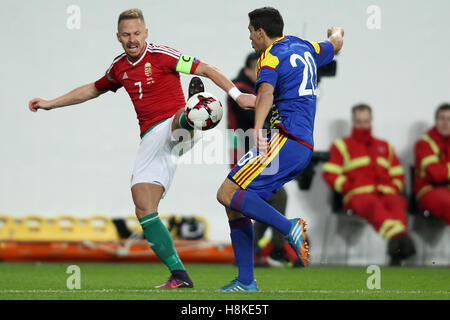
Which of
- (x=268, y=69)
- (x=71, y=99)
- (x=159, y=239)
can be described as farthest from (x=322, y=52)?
(x=71, y=99)

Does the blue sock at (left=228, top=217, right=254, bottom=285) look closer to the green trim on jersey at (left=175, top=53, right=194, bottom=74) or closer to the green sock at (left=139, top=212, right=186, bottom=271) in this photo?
the green sock at (left=139, top=212, right=186, bottom=271)

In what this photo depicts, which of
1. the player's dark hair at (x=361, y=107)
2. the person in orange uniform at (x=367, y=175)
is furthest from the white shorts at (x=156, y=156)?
the player's dark hair at (x=361, y=107)

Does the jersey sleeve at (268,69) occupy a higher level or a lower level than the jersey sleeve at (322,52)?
lower

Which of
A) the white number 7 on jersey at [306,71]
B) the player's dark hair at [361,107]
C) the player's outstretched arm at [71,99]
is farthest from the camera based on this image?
the player's dark hair at [361,107]

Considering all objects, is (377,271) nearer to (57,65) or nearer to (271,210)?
(271,210)

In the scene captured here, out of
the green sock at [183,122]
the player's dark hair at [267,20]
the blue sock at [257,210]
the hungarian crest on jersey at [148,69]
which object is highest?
the player's dark hair at [267,20]

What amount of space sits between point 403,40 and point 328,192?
193 cm

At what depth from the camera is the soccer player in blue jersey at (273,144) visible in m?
4.60

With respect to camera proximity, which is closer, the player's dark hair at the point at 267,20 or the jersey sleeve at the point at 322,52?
the player's dark hair at the point at 267,20

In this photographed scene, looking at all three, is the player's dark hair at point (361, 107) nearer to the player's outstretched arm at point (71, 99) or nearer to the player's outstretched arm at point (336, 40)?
the player's outstretched arm at point (336, 40)

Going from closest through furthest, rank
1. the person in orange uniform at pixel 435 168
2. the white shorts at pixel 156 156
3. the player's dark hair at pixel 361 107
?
1. the white shorts at pixel 156 156
2. the person in orange uniform at pixel 435 168
3. the player's dark hair at pixel 361 107

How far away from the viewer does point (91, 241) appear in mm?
8320

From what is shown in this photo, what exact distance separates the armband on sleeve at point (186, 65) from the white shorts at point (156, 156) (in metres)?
0.32
